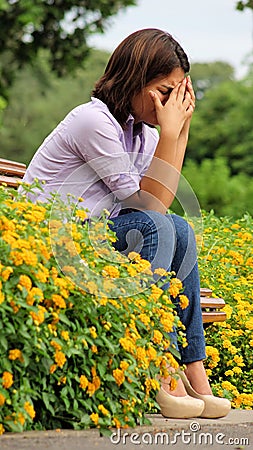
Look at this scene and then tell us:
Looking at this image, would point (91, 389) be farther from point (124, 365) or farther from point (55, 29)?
point (55, 29)

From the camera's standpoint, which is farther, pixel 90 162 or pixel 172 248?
pixel 90 162

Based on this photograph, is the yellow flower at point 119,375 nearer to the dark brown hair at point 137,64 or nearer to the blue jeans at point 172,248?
the blue jeans at point 172,248

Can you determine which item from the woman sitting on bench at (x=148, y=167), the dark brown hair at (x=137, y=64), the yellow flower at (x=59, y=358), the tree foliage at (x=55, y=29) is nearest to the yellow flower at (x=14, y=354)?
the yellow flower at (x=59, y=358)

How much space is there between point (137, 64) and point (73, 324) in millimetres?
1113

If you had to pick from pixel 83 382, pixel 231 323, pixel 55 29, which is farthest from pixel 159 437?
pixel 55 29

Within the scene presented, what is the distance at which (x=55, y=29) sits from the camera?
45.3 ft

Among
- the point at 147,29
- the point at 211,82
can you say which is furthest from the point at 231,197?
the point at 211,82

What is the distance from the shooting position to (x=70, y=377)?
2.48 metres

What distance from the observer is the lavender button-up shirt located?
304 centimetres

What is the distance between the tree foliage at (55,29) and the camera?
1320 cm

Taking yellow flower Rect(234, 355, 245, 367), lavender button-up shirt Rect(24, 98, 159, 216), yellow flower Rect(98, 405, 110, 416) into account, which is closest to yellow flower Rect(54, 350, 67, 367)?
yellow flower Rect(98, 405, 110, 416)

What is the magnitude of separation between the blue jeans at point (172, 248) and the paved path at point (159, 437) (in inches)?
10.9

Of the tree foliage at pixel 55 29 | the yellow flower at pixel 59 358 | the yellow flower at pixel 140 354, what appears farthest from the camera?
the tree foliage at pixel 55 29

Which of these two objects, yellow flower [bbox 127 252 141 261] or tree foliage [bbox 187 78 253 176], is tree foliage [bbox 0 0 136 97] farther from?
yellow flower [bbox 127 252 141 261]
